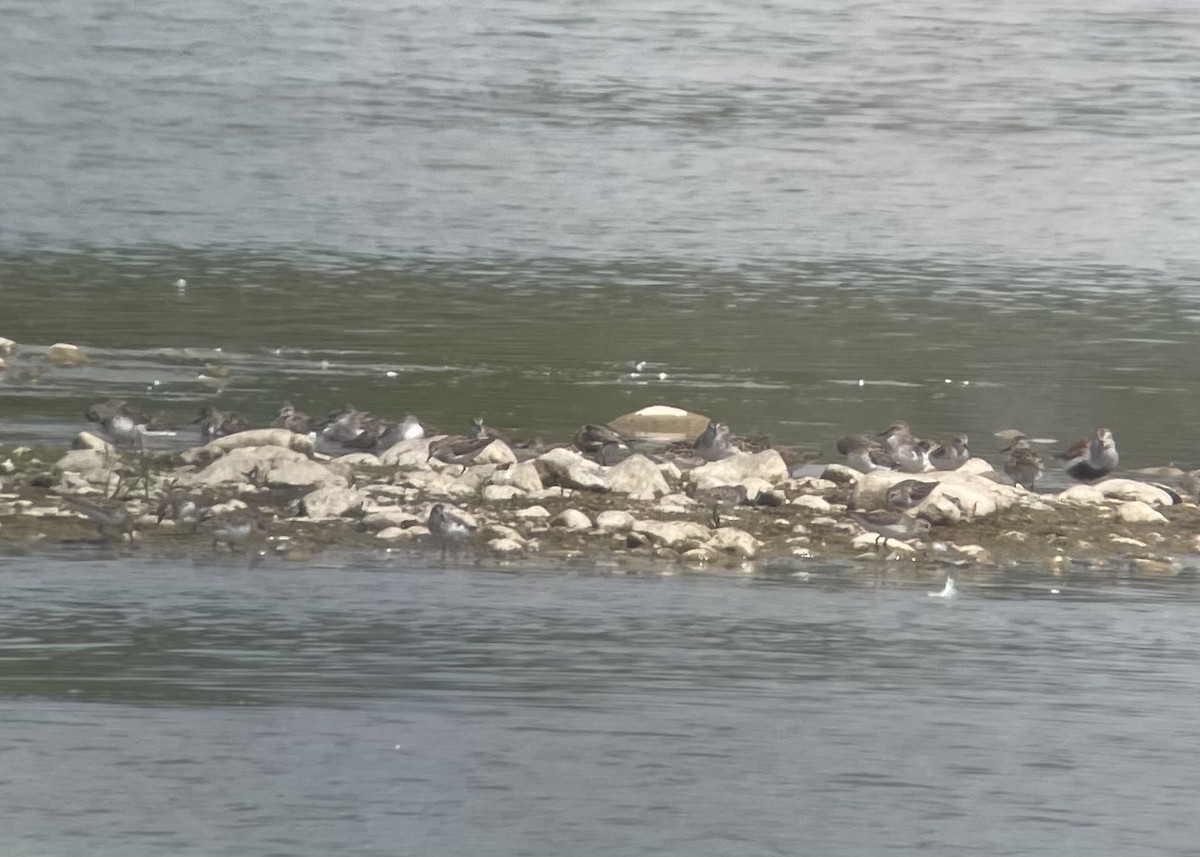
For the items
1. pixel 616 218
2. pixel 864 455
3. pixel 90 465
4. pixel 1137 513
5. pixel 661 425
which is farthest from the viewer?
pixel 616 218

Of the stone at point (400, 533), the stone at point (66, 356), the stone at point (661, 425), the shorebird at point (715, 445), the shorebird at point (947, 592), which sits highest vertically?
the stone at point (66, 356)

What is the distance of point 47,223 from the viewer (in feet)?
83.5

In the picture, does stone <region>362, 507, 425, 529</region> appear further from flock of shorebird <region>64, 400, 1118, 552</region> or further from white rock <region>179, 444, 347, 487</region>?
flock of shorebird <region>64, 400, 1118, 552</region>

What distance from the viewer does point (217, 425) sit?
1391cm

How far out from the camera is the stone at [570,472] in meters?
12.3

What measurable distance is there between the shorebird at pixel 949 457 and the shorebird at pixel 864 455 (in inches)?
11.1

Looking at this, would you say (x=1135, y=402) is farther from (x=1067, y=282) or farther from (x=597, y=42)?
(x=597, y=42)

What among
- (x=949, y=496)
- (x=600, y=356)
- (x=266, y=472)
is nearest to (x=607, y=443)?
(x=266, y=472)

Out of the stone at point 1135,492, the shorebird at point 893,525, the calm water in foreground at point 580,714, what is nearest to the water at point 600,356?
the calm water in foreground at point 580,714

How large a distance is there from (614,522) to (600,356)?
23.6 ft

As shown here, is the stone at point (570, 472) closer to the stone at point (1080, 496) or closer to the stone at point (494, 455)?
the stone at point (494, 455)

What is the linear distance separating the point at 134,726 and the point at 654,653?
1905mm

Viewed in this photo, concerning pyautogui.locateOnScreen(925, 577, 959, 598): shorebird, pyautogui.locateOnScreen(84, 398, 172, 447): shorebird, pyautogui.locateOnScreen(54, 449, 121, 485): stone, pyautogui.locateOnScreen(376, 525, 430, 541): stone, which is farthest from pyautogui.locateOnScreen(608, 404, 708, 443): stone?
pyautogui.locateOnScreen(925, 577, 959, 598): shorebird

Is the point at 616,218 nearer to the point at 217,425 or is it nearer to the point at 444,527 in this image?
the point at 217,425
